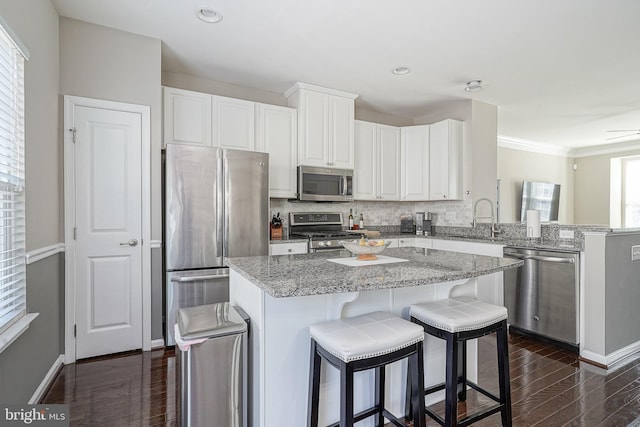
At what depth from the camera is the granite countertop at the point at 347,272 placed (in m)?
1.30

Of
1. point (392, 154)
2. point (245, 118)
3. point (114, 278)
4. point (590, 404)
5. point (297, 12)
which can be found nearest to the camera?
point (590, 404)

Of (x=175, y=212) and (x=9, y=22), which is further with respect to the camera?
(x=175, y=212)

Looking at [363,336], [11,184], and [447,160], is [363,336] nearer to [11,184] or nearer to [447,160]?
[11,184]

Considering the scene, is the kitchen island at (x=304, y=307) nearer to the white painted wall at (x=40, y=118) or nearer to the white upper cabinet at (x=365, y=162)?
the white painted wall at (x=40, y=118)

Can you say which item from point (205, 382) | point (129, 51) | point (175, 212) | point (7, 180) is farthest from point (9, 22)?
point (205, 382)

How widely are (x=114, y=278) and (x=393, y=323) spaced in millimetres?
2328

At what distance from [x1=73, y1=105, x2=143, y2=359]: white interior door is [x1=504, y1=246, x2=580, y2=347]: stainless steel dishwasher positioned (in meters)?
3.50

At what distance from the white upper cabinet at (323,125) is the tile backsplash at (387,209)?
64 centimetres

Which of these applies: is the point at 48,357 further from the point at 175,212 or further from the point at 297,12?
the point at 297,12

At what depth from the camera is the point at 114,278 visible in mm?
2670

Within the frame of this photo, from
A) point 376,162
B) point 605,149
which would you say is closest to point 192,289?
point 376,162

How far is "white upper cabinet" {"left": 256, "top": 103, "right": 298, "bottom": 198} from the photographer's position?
360 centimetres

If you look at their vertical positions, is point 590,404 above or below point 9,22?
below

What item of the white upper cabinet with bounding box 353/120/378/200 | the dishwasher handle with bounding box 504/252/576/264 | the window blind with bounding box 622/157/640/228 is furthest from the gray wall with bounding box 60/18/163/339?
the window blind with bounding box 622/157/640/228
